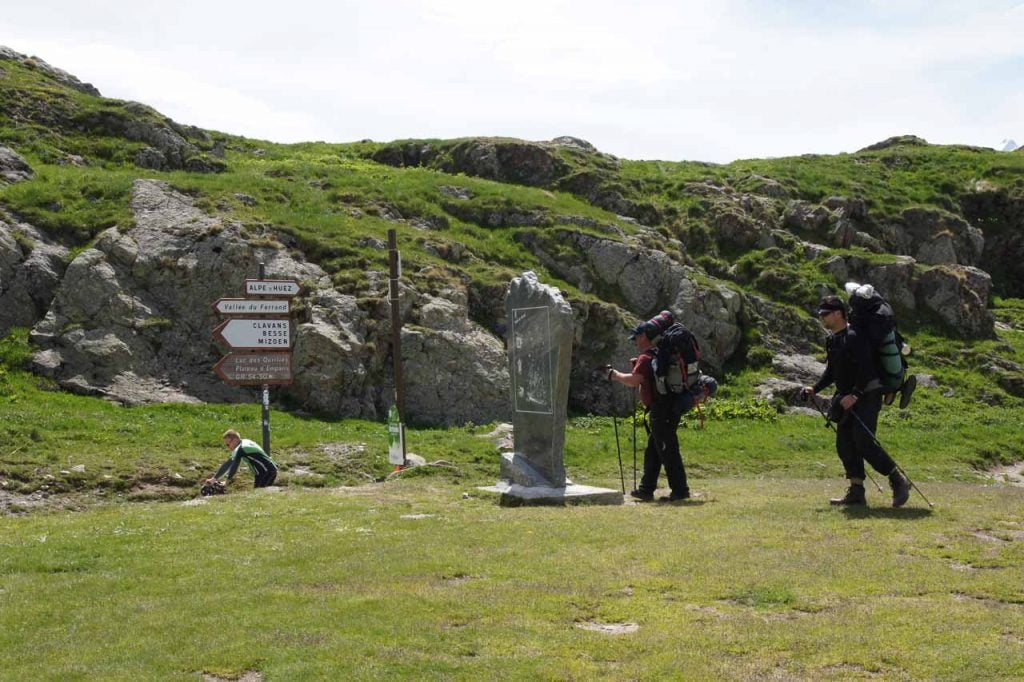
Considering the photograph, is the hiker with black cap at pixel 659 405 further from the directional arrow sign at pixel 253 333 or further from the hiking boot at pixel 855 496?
the directional arrow sign at pixel 253 333

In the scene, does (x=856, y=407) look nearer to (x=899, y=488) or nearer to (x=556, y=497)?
(x=899, y=488)

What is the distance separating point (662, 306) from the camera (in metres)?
35.1

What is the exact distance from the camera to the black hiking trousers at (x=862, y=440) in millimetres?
12242

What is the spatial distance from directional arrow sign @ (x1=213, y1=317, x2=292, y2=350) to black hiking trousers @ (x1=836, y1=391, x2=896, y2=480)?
40.2 ft

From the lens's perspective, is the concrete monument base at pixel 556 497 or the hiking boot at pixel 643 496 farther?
the hiking boot at pixel 643 496

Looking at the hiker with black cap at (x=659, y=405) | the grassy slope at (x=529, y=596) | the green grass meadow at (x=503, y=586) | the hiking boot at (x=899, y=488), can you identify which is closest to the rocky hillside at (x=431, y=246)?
the green grass meadow at (x=503, y=586)

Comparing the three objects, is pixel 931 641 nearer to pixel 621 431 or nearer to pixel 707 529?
pixel 707 529

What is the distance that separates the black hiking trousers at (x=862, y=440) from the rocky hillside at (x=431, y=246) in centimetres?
1569

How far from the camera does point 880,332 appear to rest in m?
12.4

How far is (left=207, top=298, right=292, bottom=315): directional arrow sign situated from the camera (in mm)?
20328

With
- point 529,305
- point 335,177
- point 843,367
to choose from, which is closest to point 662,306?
point 335,177

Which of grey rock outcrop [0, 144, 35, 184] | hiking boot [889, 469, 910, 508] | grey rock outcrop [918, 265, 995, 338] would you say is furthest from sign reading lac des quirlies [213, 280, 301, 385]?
grey rock outcrop [918, 265, 995, 338]

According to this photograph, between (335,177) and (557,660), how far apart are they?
36438mm

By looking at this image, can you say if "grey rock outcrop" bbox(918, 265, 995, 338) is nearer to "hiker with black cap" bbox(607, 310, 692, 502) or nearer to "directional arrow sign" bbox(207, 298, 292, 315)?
"hiker with black cap" bbox(607, 310, 692, 502)
